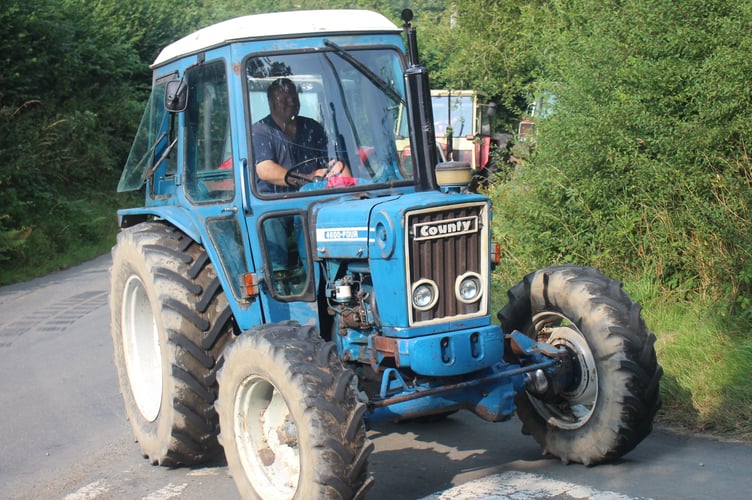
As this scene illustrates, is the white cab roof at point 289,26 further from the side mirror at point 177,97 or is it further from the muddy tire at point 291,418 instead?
the muddy tire at point 291,418

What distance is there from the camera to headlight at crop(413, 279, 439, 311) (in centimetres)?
463

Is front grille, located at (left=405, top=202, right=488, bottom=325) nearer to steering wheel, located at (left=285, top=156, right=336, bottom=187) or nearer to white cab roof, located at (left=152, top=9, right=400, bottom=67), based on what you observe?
steering wheel, located at (left=285, top=156, right=336, bottom=187)

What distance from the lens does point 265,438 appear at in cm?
487

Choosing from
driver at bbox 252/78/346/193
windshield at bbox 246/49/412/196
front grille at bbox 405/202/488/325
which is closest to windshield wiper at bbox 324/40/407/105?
windshield at bbox 246/49/412/196

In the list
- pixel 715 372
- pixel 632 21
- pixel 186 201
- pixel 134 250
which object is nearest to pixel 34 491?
pixel 134 250

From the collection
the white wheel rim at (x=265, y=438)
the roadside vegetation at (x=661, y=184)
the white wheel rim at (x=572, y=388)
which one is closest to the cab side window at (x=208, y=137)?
the white wheel rim at (x=265, y=438)

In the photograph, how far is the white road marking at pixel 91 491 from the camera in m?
5.33

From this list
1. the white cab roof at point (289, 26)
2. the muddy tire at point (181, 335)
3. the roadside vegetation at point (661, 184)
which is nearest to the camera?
the white cab roof at point (289, 26)

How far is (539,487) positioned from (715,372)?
2.11 m

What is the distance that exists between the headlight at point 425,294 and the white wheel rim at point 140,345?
8.05ft

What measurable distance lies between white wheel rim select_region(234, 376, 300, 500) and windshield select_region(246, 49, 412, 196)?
3.77 ft

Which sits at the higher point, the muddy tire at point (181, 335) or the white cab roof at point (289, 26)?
the white cab roof at point (289, 26)

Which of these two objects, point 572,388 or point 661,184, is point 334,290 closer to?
point 572,388

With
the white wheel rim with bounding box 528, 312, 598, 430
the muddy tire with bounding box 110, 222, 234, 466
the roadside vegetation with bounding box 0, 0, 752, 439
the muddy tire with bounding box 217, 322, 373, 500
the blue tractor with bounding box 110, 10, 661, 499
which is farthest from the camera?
the roadside vegetation with bounding box 0, 0, 752, 439
